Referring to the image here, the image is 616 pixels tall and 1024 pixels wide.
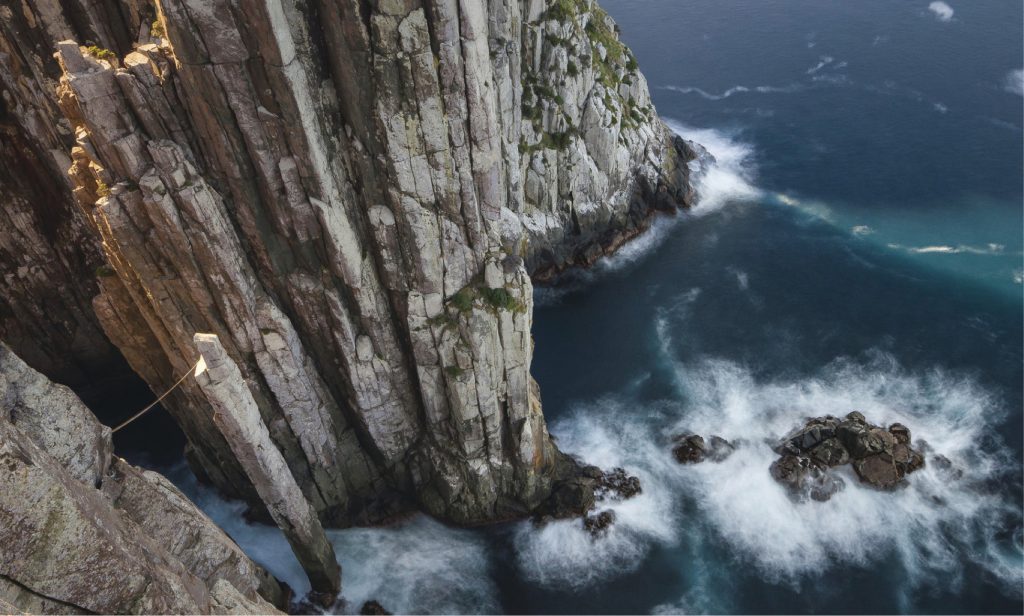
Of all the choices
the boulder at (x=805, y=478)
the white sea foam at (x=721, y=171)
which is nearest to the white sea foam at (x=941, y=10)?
the white sea foam at (x=721, y=171)

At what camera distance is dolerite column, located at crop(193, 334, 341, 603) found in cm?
3044

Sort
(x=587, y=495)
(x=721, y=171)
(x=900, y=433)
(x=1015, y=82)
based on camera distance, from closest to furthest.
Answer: (x=587, y=495) < (x=900, y=433) < (x=721, y=171) < (x=1015, y=82)

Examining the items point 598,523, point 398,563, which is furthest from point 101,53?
point 598,523

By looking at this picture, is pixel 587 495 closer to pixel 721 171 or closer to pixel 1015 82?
pixel 721 171

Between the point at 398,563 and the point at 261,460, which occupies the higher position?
the point at 261,460

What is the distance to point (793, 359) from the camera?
6331cm

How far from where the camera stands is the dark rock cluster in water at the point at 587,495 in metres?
50.1

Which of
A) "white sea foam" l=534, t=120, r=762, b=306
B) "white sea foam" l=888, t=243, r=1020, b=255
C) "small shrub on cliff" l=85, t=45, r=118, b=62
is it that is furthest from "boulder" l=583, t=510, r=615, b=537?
"white sea foam" l=888, t=243, r=1020, b=255

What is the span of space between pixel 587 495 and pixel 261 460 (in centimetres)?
2621

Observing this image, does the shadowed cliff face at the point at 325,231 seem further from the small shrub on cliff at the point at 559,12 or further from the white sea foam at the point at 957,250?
the white sea foam at the point at 957,250

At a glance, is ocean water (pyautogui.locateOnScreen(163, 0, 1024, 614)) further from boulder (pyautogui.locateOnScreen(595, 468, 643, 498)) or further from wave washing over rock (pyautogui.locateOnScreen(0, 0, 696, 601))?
wave washing over rock (pyautogui.locateOnScreen(0, 0, 696, 601))

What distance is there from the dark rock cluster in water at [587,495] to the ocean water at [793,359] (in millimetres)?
896

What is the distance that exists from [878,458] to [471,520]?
3361 centimetres

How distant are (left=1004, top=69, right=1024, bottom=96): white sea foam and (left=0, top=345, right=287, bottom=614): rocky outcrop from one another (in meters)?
119
